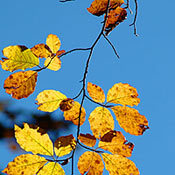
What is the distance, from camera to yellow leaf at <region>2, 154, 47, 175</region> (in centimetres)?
55

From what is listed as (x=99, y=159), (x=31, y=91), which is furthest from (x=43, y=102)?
(x=99, y=159)

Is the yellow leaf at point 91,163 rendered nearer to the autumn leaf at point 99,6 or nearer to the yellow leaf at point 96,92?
the yellow leaf at point 96,92

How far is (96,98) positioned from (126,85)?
7 cm

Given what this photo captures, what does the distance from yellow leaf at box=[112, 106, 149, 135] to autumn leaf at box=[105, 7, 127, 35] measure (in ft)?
0.77

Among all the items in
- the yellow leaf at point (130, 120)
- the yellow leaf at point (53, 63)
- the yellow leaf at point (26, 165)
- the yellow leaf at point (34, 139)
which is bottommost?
the yellow leaf at point (26, 165)

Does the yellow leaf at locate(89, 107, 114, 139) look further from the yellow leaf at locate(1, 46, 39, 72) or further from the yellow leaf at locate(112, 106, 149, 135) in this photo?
the yellow leaf at locate(1, 46, 39, 72)

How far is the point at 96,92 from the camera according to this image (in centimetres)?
62

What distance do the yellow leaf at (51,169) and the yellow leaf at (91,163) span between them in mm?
49

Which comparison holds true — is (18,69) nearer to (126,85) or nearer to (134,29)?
(126,85)

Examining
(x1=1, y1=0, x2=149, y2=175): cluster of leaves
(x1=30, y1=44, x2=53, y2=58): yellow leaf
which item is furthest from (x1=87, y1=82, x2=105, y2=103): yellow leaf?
(x1=30, y1=44, x2=53, y2=58): yellow leaf

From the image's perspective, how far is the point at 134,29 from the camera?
30.3 inches

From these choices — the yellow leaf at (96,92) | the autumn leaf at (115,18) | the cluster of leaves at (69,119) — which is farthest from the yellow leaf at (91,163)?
the autumn leaf at (115,18)

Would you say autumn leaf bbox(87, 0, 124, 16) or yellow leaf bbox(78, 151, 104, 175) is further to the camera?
autumn leaf bbox(87, 0, 124, 16)

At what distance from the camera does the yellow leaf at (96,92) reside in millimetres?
616
